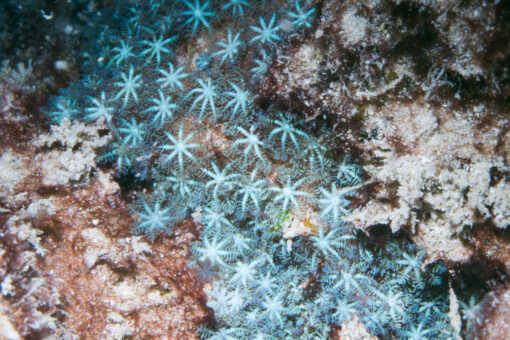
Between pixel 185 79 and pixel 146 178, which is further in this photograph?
pixel 146 178

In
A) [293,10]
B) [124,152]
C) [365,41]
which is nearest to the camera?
[365,41]

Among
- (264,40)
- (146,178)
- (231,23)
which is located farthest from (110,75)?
(264,40)

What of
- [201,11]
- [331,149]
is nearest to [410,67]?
[331,149]

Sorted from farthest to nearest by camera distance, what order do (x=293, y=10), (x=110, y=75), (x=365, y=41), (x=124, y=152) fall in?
(x=110, y=75) → (x=124, y=152) → (x=293, y=10) → (x=365, y=41)

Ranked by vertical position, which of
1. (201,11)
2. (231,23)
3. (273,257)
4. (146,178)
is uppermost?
(201,11)

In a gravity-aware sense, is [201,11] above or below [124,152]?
above

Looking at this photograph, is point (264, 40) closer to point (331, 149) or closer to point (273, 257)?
point (331, 149)
